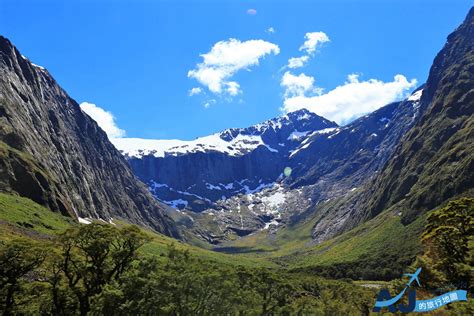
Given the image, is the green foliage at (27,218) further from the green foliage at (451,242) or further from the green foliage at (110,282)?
the green foliage at (451,242)

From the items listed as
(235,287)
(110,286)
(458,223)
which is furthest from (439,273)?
(110,286)

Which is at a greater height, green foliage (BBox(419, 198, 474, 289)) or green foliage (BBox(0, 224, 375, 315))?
green foliage (BBox(419, 198, 474, 289))

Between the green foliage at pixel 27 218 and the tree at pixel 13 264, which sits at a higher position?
the green foliage at pixel 27 218

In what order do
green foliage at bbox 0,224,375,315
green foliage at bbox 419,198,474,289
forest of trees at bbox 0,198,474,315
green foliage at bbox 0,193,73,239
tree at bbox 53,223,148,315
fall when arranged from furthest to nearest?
1. green foliage at bbox 0,193,73,239
2. tree at bbox 53,223,148,315
3. green foliage at bbox 0,224,375,315
4. forest of trees at bbox 0,198,474,315
5. green foliage at bbox 419,198,474,289

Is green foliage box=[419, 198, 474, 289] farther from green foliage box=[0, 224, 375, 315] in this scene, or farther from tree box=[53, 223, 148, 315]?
tree box=[53, 223, 148, 315]

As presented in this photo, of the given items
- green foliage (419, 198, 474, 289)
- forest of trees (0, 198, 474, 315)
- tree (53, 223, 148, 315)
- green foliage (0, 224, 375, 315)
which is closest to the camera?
green foliage (419, 198, 474, 289)

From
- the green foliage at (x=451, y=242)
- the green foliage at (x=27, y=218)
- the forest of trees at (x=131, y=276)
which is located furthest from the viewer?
the green foliage at (x=27, y=218)

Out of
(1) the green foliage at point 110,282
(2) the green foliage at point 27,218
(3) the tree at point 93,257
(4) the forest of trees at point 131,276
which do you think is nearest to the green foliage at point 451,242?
(4) the forest of trees at point 131,276

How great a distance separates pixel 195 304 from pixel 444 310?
32997 millimetres

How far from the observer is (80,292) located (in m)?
60.5

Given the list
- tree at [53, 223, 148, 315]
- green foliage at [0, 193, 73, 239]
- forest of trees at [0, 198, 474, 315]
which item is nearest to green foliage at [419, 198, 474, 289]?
forest of trees at [0, 198, 474, 315]

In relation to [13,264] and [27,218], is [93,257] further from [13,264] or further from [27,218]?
[27,218]

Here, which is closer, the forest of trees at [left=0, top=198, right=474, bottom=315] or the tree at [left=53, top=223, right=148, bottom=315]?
the forest of trees at [left=0, top=198, right=474, bottom=315]

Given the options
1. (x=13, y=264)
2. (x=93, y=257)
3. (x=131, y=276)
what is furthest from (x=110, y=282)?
(x=13, y=264)
